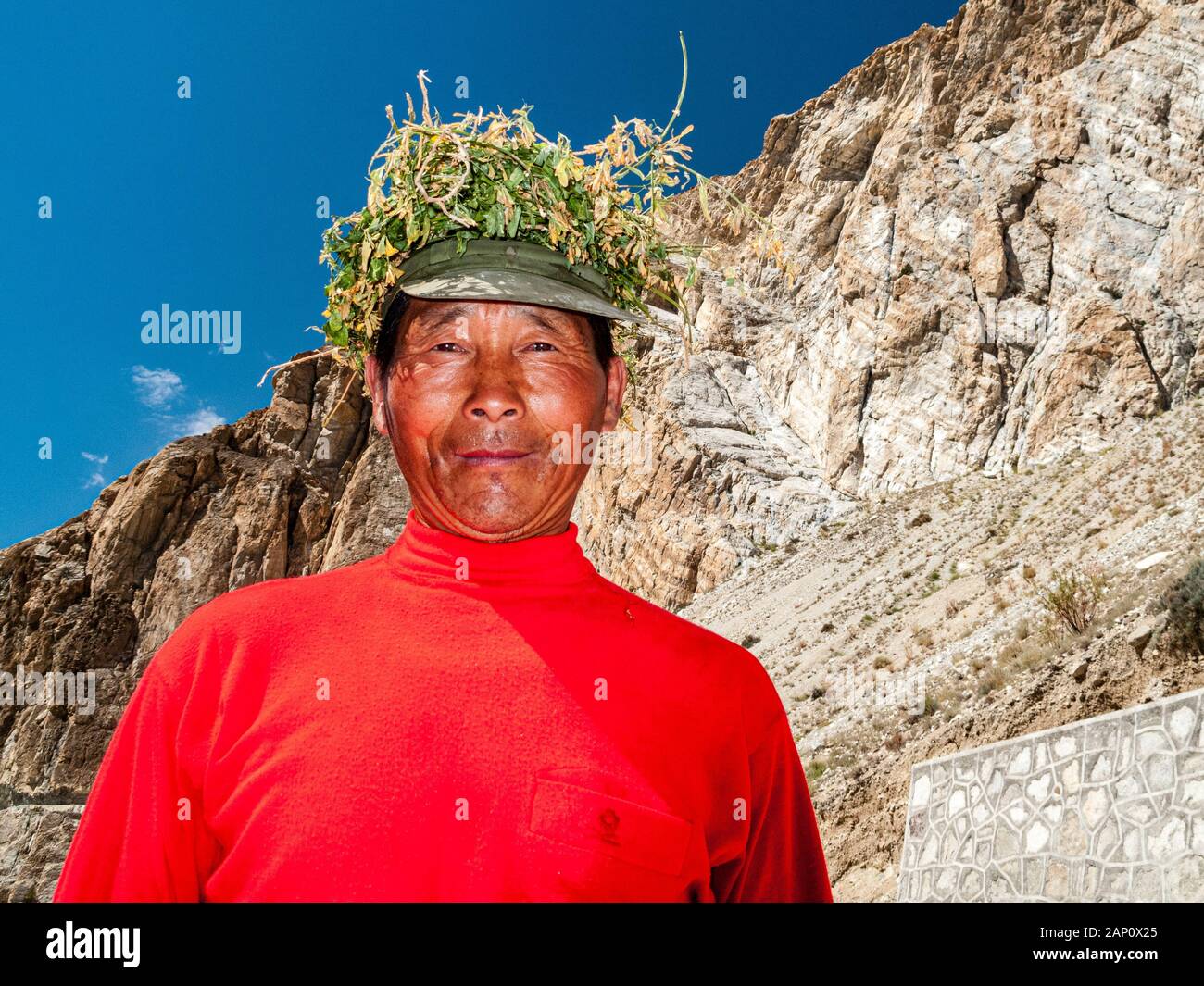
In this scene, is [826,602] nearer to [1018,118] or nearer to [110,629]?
[1018,118]

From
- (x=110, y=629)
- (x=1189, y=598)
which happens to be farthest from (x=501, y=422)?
(x=110, y=629)

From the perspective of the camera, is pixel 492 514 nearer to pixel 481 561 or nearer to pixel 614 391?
pixel 481 561

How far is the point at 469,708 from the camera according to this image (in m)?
1.94

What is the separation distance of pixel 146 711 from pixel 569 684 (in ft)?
2.80

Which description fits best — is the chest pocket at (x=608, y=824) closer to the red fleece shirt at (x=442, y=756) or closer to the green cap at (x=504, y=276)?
the red fleece shirt at (x=442, y=756)

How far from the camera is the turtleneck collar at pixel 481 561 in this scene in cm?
223

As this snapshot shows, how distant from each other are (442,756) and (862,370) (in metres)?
49.9

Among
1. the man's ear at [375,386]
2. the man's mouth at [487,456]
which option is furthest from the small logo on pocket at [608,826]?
the man's ear at [375,386]

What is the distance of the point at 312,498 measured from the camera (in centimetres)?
6988

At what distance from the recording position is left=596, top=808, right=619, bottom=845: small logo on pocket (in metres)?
1.86
